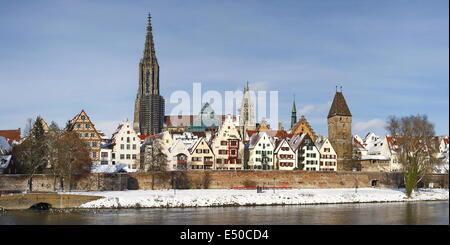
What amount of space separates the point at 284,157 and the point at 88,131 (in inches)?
1098

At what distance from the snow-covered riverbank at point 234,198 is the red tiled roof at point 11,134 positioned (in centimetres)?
3443

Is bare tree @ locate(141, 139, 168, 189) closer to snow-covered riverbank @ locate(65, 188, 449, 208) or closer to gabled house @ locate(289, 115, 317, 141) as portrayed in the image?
snow-covered riverbank @ locate(65, 188, 449, 208)

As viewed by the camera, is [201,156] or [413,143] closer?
[413,143]

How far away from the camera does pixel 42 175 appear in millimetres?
63594

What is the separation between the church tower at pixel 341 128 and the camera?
9331 centimetres

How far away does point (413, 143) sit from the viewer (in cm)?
6450

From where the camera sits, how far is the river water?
42.2 meters

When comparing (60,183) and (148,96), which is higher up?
(148,96)

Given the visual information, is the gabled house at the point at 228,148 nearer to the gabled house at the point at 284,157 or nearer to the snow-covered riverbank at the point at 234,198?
the gabled house at the point at 284,157

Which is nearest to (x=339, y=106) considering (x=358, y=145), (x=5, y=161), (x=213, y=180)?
(x=358, y=145)

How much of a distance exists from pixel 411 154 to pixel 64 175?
38.0 meters

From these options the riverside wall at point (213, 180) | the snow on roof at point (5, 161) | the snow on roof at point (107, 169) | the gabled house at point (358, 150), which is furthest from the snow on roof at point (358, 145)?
the snow on roof at point (5, 161)

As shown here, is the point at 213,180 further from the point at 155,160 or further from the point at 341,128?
the point at 341,128
